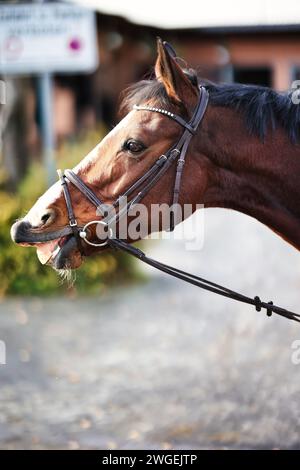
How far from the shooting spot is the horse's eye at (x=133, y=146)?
3.39 meters

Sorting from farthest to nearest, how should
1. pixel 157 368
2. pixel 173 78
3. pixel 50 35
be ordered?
pixel 50 35 < pixel 157 368 < pixel 173 78

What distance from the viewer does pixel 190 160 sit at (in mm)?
3418

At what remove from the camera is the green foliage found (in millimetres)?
9680

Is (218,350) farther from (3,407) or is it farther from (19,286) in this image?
(19,286)

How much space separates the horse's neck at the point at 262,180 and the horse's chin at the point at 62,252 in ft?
2.18

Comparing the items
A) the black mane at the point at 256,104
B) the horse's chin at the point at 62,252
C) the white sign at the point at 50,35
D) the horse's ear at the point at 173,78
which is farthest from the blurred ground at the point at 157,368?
the white sign at the point at 50,35

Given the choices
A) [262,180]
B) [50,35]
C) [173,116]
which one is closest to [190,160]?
[173,116]

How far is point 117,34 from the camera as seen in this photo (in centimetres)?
2009

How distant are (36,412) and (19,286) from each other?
383cm

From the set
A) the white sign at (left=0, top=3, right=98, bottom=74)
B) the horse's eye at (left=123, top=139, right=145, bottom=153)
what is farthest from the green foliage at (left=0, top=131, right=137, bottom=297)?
the horse's eye at (left=123, top=139, right=145, bottom=153)

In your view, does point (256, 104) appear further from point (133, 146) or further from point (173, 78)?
point (133, 146)

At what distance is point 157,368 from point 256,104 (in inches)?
170

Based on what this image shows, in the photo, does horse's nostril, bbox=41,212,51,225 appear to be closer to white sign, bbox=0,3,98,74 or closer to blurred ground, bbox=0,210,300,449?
blurred ground, bbox=0,210,300,449

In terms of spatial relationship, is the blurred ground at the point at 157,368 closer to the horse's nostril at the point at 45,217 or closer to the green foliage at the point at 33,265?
the green foliage at the point at 33,265
